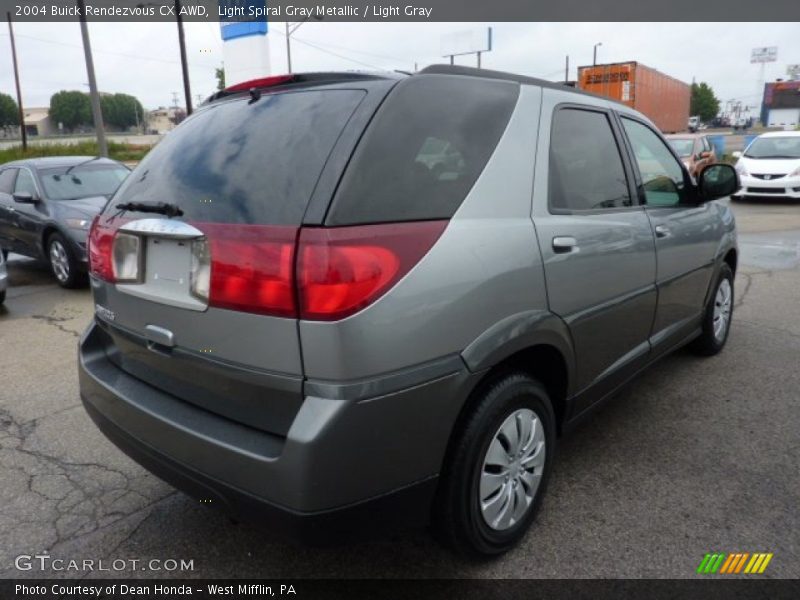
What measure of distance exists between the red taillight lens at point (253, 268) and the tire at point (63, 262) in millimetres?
6064

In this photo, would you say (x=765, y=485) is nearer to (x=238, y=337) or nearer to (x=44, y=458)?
(x=238, y=337)

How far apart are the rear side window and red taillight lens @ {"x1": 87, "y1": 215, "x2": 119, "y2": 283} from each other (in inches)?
40.7

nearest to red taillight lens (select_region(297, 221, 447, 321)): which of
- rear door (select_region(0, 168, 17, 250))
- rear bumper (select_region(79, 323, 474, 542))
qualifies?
rear bumper (select_region(79, 323, 474, 542))

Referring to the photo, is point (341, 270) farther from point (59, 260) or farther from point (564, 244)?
Answer: point (59, 260)

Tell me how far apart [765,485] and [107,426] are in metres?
2.84

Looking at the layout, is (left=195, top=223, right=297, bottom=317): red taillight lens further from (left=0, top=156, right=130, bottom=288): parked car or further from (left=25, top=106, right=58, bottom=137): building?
(left=25, top=106, right=58, bottom=137): building

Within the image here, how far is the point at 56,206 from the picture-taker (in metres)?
7.52

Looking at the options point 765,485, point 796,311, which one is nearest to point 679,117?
point 796,311

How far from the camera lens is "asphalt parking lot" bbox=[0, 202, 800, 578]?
235 cm

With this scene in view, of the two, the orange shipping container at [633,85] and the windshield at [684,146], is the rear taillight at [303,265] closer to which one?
the windshield at [684,146]

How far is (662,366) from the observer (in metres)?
4.38

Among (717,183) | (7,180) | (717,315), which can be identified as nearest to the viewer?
(717,183)

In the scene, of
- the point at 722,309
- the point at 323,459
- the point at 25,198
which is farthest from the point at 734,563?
the point at 25,198
